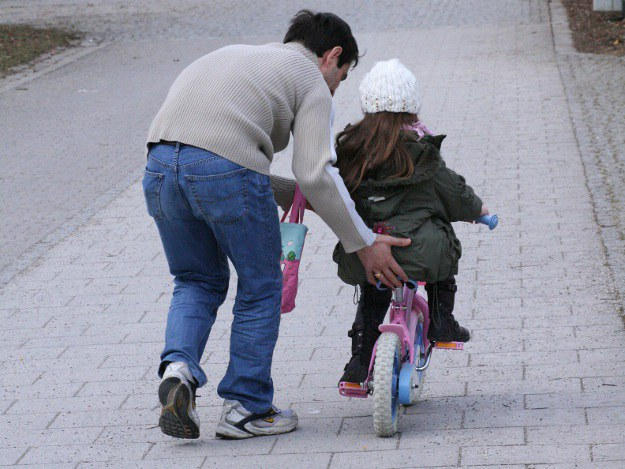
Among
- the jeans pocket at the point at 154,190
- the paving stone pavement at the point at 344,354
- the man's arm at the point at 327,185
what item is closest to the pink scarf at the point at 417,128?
the man's arm at the point at 327,185

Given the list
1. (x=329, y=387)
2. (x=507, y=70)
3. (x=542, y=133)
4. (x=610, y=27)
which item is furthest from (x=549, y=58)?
(x=329, y=387)

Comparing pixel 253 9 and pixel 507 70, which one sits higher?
pixel 507 70

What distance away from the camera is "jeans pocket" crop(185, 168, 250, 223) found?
3898 mm

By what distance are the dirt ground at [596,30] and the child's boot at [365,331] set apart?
36.6ft

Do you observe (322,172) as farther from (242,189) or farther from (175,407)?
(175,407)

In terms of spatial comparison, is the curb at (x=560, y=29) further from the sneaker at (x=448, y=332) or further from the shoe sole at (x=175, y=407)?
the shoe sole at (x=175, y=407)

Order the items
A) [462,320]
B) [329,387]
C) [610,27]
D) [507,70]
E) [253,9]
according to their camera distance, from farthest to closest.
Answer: [253,9], [610,27], [507,70], [462,320], [329,387]

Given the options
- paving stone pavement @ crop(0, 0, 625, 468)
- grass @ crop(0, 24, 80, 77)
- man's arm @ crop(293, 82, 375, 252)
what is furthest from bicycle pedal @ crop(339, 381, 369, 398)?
grass @ crop(0, 24, 80, 77)

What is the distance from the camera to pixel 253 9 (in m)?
21.6

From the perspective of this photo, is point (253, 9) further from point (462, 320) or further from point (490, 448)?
point (490, 448)

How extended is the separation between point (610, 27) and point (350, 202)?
1374 centimetres

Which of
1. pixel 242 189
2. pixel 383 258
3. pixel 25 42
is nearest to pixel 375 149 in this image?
pixel 383 258

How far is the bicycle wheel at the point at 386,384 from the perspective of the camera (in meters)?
3.99

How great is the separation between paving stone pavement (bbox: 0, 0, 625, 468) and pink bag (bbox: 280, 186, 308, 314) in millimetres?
541
